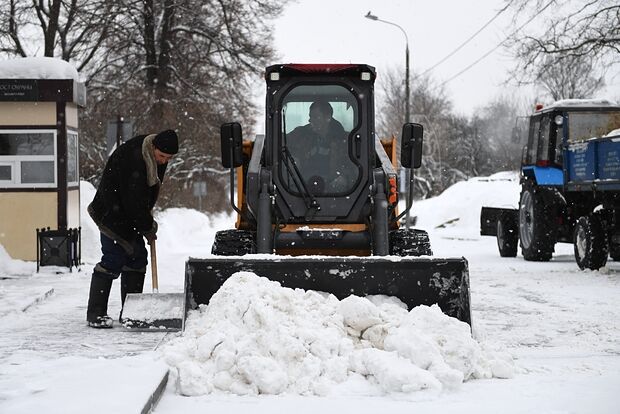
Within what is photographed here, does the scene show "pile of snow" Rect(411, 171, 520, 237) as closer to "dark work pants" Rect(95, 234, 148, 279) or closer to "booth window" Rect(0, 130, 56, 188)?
"booth window" Rect(0, 130, 56, 188)

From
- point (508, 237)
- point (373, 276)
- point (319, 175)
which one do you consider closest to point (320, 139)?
point (319, 175)

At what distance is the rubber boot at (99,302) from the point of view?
8.12 metres

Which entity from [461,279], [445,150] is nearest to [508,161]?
[445,150]

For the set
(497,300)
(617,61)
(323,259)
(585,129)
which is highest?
(617,61)

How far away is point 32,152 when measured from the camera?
14.9 meters

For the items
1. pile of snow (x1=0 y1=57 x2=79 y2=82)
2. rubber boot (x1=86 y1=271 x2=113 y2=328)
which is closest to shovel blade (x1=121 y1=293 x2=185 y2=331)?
rubber boot (x1=86 y1=271 x2=113 y2=328)

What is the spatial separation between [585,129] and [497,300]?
6778mm

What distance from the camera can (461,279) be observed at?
6816 mm

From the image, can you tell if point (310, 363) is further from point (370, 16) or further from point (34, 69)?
point (370, 16)

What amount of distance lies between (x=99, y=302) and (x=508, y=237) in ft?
37.9

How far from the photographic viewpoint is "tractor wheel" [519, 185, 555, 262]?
52.5 ft

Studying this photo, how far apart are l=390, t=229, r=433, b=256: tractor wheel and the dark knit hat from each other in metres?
2.08

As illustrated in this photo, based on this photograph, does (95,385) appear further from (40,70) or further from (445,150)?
(445,150)

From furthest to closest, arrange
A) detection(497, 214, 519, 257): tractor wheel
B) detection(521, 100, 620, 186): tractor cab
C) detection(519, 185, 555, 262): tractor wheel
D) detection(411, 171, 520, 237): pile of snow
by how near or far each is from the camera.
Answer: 1. detection(411, 171, 520, 237): pile of snow
2. detection(497, 214, 519, 257): tractor wheel
3. detection(521, 100, 620, 186): tractor cab
4. detection(519, 185, 555, 262): tractor wheel
